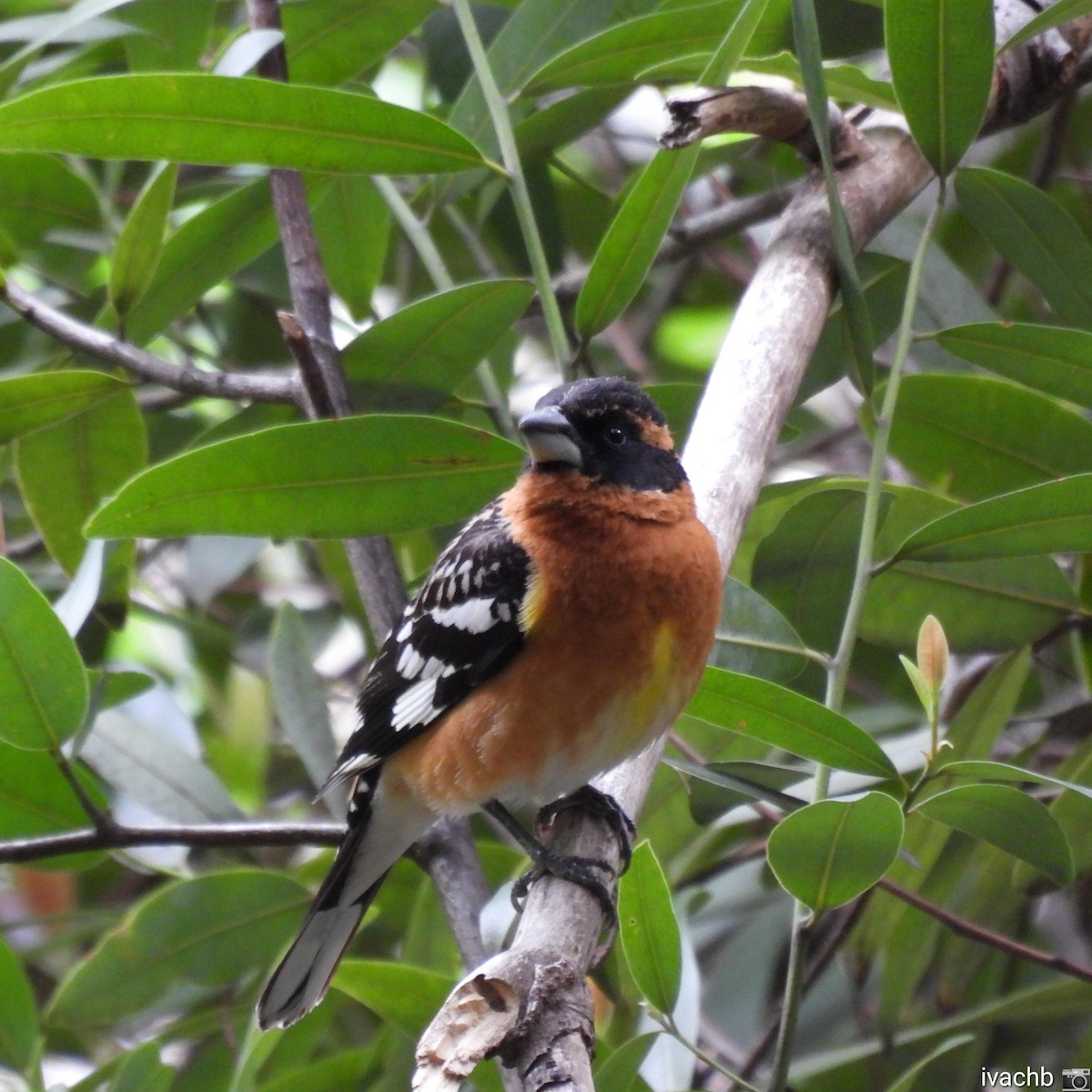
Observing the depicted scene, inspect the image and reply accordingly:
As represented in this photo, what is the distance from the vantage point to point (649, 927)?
1.86 metres

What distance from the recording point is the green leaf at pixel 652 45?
96.1 inches

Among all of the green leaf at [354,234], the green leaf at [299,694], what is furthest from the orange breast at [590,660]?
the green leaf at [354,234]

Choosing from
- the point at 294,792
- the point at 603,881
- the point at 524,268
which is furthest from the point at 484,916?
the point at 294,792

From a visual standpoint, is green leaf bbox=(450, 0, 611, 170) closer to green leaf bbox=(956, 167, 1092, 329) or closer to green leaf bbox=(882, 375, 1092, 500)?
green leaf bbox=(956, 167, 1092, 329)

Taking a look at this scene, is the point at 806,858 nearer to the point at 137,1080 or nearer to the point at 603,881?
the point at 603,881

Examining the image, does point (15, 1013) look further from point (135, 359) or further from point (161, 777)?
point (135, 359)

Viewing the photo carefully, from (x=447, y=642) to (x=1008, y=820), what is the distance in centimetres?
104

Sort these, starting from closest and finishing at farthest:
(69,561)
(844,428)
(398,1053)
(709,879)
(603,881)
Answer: (603,881) < (398,1053) < (69,561) < (709,879) < (844,428)

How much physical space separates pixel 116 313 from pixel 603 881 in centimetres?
142

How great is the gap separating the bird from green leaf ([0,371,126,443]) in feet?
2.30

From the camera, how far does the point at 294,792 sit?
4.03 m

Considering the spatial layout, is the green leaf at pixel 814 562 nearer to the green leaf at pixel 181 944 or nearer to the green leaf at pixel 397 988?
the green leaf at pixel 397 988

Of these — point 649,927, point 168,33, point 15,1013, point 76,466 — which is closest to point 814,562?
point 649,927

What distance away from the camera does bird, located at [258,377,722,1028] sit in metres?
2.26
